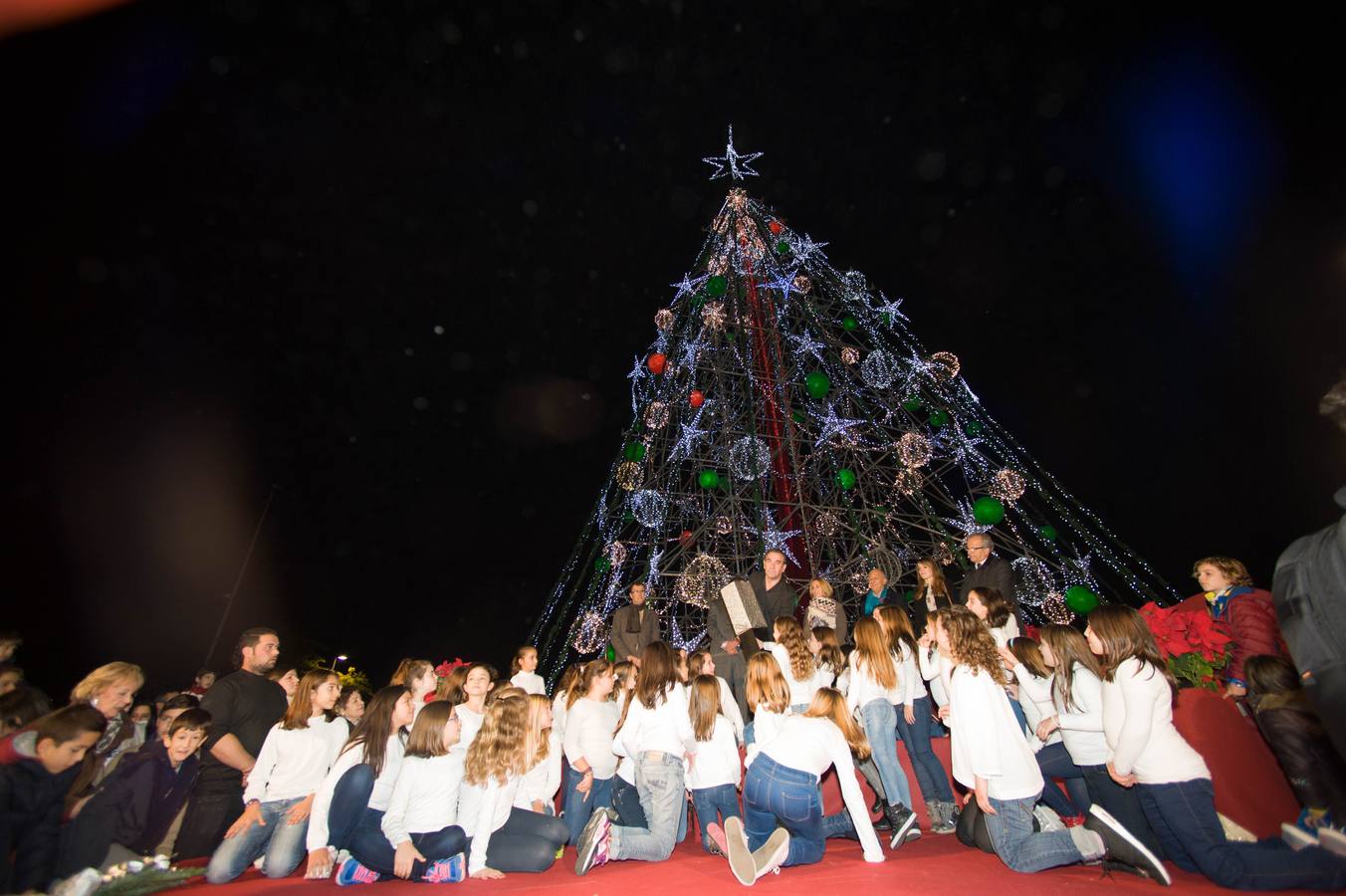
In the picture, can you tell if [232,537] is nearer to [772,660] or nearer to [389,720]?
[389,720]

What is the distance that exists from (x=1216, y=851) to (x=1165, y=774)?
1.21 ft

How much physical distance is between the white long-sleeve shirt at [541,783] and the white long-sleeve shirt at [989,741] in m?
3.12

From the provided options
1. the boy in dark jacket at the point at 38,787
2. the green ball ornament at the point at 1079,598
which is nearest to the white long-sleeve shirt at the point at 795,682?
the green ball ornament at the point at 1079,598

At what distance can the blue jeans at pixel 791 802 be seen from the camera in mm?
4094

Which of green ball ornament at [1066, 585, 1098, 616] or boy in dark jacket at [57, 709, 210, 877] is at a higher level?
green ball ornament at [1066, 585, 1098, 616]

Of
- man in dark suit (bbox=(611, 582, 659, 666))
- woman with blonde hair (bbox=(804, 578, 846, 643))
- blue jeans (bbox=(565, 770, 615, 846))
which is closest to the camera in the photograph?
blue jeans (bbox=(565, 770, 615, 846))

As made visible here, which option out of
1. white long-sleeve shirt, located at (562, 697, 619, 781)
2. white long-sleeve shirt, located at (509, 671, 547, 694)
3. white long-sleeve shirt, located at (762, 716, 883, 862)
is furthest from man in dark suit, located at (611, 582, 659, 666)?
white long-sleeve shirt, located at (762, 716, 883, 862)

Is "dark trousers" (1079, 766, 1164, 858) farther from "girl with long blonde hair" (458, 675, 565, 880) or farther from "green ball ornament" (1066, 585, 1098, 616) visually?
"green ball ornament" (1066, 585, 1098, 616)

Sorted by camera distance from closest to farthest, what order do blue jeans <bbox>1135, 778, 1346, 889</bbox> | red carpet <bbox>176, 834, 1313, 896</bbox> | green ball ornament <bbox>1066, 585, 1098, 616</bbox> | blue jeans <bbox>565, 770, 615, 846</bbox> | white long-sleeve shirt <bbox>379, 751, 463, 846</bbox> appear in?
1. blue jeans <bbox>1135, 778, 1346, 889</bbox>
2. red carpet <bbox>176, 834, 1313, 896</bbox>
3. white long-sleeve shirt <bbox>379, 751, 463, 846</bbox>
4. blue jeans <bbox>565, 770, 615, 846</bbox>
5. green ball ornament <bbox>1066, 585, 1098, 616</bbox>

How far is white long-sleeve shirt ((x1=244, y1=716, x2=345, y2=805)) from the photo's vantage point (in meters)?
4.69

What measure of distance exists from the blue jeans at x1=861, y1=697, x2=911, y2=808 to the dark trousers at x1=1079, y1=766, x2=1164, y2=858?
1237 mm

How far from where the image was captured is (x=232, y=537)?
17.8 meters

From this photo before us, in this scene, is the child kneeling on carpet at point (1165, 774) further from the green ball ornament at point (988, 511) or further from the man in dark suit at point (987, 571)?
the green ball ornament at point (988, 511)

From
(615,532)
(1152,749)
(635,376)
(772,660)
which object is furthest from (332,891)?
(635,376)
